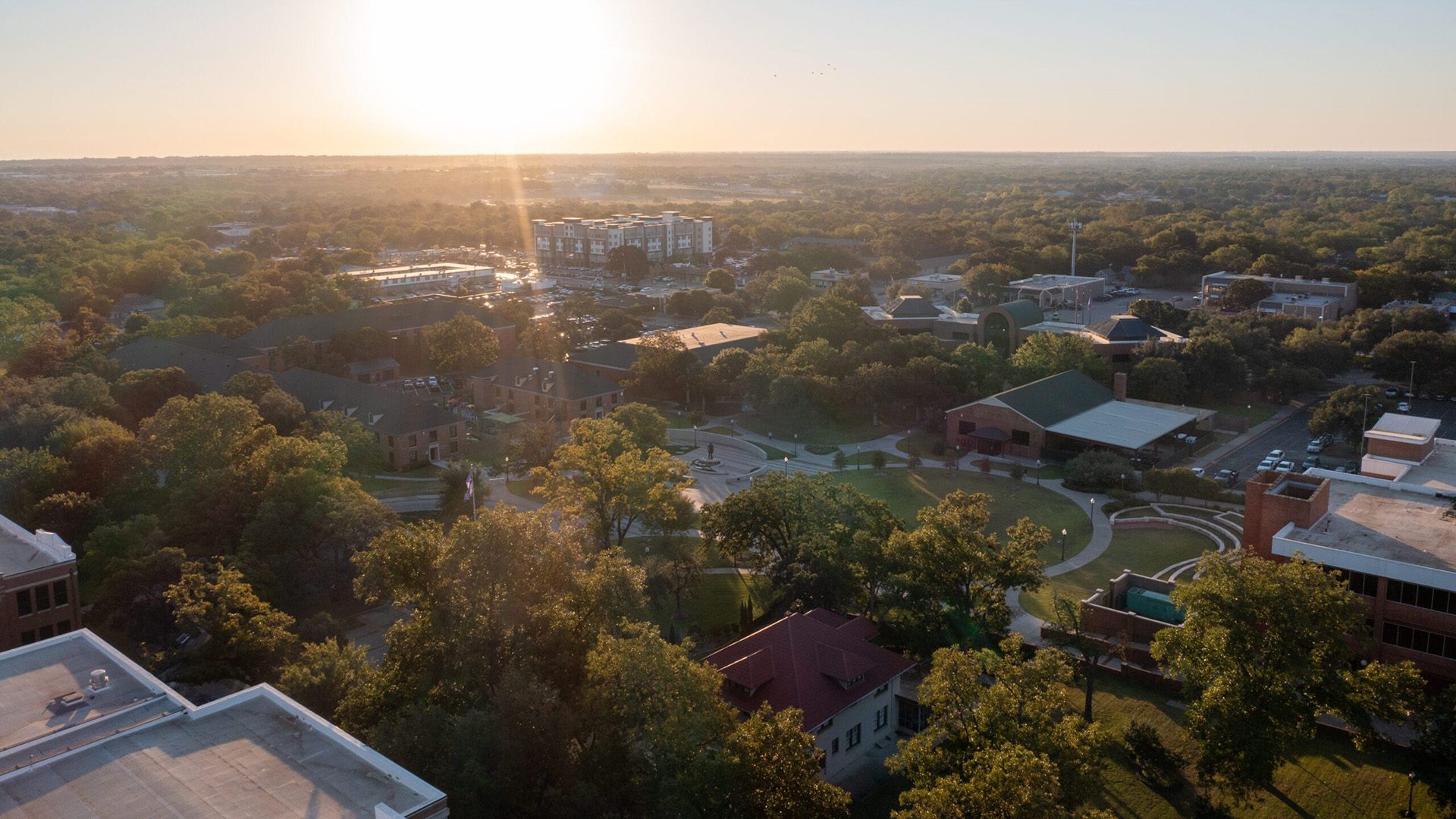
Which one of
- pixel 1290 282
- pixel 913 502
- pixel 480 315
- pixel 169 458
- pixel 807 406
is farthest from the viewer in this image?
pixel 1290 282

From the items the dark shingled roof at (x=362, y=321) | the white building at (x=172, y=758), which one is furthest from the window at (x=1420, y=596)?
the dark shingled roof at (x=362, y=321)

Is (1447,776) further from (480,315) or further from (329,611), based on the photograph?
(480,315)

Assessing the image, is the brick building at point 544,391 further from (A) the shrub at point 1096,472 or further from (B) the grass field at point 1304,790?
(B) the grass field at point 1304,790

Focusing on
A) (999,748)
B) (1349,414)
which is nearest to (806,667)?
(999,748)

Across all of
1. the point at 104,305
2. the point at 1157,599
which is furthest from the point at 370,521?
the point at 104,305

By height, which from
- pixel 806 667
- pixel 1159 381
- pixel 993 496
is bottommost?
pixel 993 496

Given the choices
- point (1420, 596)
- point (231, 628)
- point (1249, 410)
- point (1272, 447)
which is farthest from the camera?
point (1249, 410)

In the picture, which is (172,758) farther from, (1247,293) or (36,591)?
(1247,293)
